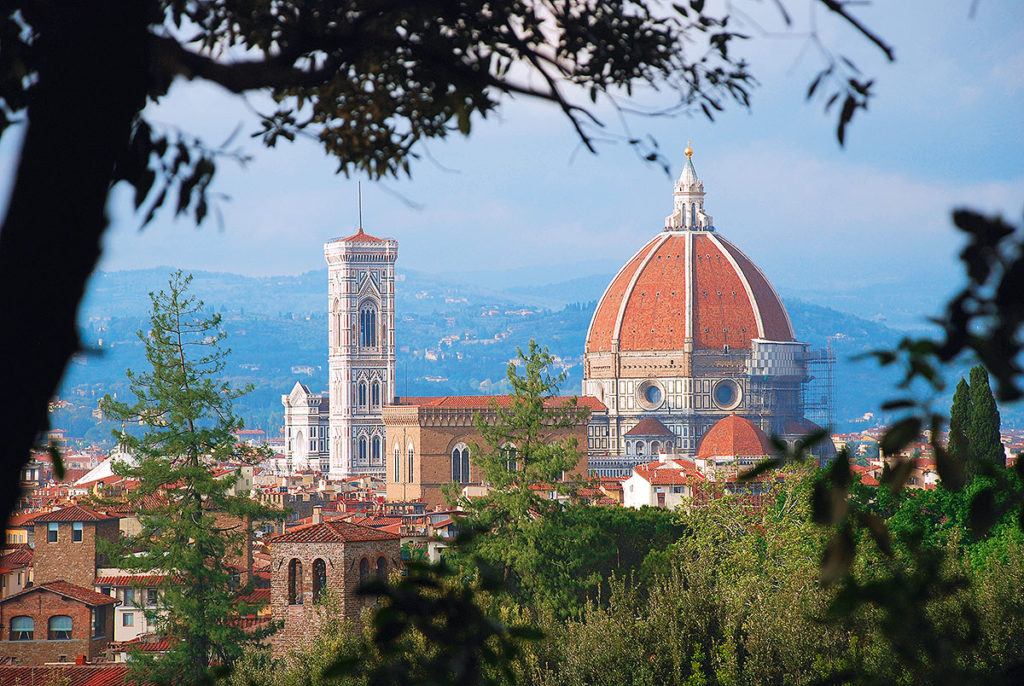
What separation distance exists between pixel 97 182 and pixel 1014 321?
6.06ft

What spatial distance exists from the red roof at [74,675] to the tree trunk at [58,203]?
21733mm

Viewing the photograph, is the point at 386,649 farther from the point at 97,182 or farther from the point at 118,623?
the point at 118,623

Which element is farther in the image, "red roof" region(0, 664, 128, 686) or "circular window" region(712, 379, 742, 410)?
"circular window" region(712, 379, 742, 410)

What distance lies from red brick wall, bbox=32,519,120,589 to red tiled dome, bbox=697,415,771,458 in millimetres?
43676

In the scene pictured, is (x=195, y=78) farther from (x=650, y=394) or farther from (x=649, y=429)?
(x=650, y=394)

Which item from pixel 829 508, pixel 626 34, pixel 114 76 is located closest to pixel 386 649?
pixel 829 508

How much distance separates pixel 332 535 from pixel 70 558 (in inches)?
550

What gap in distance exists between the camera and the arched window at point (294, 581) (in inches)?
964

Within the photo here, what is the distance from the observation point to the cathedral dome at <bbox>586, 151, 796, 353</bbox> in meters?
97.1

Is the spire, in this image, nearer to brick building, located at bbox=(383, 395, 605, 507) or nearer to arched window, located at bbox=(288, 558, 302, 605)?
brick building, located at bbox=(383, 395, 605, 507)

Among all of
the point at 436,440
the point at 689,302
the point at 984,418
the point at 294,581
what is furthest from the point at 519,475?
the point at 689,302

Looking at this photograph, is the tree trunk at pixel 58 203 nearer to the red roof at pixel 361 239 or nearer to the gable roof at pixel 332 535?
the gable roof at pixel 332 535

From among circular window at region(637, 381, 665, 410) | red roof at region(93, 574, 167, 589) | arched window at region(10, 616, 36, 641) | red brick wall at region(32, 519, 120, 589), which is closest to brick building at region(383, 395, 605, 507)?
circular window at region(637, 381, 665, 410)

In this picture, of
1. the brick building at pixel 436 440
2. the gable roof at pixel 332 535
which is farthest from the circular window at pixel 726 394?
the gable roof at pixel 332 535
